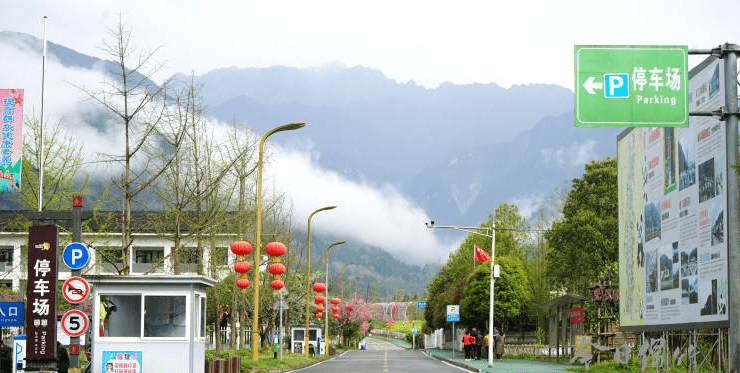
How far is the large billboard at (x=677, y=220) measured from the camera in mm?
25289

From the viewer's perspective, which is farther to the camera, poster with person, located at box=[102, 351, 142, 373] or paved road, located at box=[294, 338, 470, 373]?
paved road, located at box=[294, 338, 470, 373]

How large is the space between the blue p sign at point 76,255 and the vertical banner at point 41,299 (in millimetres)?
927

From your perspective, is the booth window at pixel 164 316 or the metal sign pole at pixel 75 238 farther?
the booth window at pixel 164 316

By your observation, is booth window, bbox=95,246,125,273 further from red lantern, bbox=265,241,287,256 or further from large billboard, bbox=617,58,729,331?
large billboard, bbox=617,58,729,331

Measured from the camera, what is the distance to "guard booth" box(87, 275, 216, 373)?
67.8 feet

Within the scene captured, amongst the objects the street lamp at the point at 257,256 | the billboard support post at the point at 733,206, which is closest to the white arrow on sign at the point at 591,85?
the billboard support post at the point at 733,206

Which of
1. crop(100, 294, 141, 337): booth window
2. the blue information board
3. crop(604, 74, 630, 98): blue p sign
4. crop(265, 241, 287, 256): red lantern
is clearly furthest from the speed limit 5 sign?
crop(265, 241, 287, 256): red lantern

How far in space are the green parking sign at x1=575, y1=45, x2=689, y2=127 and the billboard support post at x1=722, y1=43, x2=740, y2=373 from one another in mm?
1068

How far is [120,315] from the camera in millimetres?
20891

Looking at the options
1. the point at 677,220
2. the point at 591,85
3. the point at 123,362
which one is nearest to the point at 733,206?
the point at 591,85

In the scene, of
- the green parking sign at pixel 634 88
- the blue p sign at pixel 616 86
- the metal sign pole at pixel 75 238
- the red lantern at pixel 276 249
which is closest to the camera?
the green parking sign at pixel 634 88

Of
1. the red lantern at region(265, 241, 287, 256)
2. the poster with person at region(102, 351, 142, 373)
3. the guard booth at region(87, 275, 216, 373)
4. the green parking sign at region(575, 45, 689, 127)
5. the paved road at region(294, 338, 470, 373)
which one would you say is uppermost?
the green parking sign at region(575, 45, 689, 127)

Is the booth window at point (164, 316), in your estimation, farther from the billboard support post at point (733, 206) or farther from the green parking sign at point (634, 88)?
the billboard support post at point (733, 206)

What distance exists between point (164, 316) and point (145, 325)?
472mm
